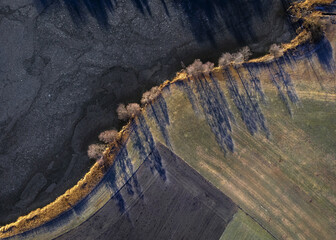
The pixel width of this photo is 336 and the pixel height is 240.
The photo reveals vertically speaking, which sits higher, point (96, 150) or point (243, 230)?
point (96, 150)

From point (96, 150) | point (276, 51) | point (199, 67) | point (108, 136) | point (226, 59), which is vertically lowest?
point (96, 150)

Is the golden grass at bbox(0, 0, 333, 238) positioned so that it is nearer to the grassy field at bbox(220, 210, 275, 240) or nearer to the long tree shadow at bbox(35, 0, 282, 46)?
the long tree shadow at bbox(35, 0, 282, 46)

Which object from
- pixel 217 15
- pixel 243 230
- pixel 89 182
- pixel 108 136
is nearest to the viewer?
pixel 108 136

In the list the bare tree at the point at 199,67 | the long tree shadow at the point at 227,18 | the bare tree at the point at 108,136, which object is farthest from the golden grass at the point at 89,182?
the long tree shadow at the point at 227,18

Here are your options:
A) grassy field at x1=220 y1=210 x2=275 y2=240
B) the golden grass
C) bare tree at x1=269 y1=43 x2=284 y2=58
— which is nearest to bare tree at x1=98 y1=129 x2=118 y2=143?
the golden grass

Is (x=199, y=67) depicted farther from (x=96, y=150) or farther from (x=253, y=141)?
(x=96, y=150)

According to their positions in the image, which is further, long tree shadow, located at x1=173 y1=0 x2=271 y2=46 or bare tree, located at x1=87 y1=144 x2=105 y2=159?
long tree shadow, located at x1=173 y1=0 x2=271 y2=46

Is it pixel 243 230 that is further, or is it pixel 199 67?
pixel 243 230

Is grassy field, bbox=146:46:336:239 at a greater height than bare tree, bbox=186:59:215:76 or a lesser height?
lesser

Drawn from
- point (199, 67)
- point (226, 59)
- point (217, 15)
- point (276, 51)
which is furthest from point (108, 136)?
point (276, 51)

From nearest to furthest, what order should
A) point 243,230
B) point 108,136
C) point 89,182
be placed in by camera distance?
point 108,136, point 89,182, point 243,230

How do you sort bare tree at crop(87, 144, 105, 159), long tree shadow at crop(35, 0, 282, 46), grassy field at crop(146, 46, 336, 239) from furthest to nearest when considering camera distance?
1. long tree shadow at crop(35, 0, 282, 46)
2. bare tree at crop(87, 144, 105, 159)
3. grassy field at crop(146, 46, 336, 239)

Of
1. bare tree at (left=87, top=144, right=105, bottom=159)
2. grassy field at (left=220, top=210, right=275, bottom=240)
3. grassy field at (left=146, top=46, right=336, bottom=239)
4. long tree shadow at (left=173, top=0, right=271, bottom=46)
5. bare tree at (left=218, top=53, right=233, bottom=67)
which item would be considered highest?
long tree shadow at (left=173, top=0, right=271, bottom=46)
